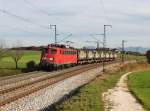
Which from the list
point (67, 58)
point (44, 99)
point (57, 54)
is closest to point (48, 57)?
point (57, 54)

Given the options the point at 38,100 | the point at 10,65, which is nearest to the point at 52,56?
the point at 10,65

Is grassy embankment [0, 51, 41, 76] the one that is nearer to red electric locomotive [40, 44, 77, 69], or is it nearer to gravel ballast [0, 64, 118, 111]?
red electric locomotive [40, 44, 77, 69]

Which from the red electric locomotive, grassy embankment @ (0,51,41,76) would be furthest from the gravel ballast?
the red electric locomotive

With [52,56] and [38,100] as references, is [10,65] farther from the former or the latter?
[38,100]

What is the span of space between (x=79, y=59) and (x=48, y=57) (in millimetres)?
23638

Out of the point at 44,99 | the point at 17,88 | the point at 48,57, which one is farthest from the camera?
the point at 48,57

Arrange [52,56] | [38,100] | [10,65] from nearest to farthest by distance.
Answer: [38,100], [52,56], [10,65]

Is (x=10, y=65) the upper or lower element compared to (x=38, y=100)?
upper

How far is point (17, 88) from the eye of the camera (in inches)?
1249

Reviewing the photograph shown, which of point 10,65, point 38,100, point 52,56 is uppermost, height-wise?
point 52,56

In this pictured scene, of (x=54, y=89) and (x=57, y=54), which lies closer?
(x=54, y=89)

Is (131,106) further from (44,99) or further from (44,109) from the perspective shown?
(44,99)

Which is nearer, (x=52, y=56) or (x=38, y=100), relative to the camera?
(x=38, y=100)

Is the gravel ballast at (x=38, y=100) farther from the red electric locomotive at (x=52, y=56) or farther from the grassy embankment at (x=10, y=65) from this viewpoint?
the red electric locomotive at (x=52, y=56)
